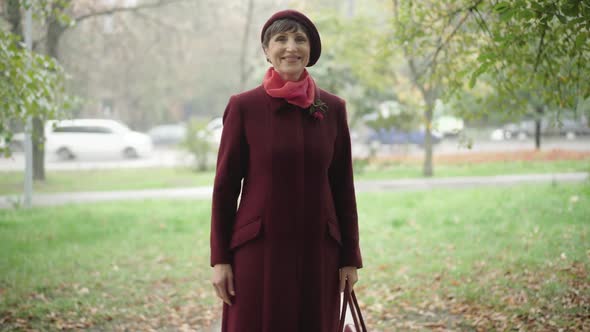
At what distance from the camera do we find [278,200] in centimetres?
263

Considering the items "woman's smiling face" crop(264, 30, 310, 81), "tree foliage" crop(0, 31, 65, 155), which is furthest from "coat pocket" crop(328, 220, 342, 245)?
"tree foliage" crop(0, 31, 65, 155)

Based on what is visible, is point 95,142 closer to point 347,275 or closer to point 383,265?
point 383,265

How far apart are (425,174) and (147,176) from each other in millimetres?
9375

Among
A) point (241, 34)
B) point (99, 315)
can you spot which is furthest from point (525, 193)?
point (241, 34)

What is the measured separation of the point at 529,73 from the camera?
5.12 metres

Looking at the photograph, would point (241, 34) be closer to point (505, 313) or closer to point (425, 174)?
point (425, 174)

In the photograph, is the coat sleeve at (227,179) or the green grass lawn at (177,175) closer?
the coat sleeve at (227,179)

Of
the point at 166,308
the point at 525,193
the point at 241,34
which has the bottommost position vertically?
the point at 166,308

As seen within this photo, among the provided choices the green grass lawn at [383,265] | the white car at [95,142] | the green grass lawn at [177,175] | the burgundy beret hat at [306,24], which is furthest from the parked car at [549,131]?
the burgundy beret hat at [306,24]

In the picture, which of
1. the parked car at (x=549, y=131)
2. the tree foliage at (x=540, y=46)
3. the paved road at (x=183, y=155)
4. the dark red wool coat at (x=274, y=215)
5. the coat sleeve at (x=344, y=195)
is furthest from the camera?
the parked car at (x=549, y=131)

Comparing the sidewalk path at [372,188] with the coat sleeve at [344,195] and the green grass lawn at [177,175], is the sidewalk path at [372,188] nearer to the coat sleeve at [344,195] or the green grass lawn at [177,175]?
the green grass lawn at [177,175]

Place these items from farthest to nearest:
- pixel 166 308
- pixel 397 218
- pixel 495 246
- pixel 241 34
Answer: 1. pixel 241 34
2. pixel 397 218
3. pixel 495 246
4. pixel 166 308

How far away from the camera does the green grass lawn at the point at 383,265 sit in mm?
5559

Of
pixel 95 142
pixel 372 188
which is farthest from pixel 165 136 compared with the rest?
pixel 372 188
